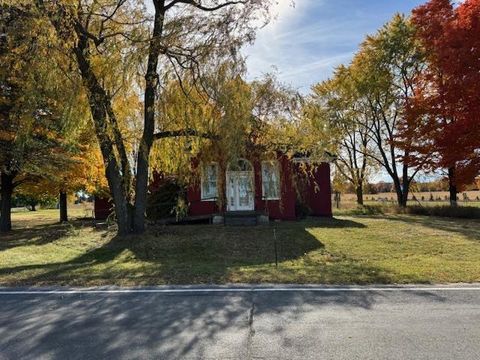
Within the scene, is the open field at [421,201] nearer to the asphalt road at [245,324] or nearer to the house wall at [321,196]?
the house wall at [321,196]

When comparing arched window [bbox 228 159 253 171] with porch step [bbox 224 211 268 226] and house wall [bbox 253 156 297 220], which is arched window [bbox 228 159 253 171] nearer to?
porch step [bbox 224 211 268 226]

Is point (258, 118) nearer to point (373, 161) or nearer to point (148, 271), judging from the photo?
point (148, 271)

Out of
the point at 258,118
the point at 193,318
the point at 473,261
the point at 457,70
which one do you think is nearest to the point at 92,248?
the point at 258,118

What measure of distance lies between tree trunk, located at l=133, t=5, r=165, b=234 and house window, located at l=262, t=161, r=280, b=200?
4.16m

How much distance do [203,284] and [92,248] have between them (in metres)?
7.98

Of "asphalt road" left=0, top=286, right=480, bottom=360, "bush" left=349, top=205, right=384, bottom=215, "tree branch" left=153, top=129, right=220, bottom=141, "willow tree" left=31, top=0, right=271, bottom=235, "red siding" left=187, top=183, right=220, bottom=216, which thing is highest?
"willow tree" left=31, top=0, right=271, bottom=235

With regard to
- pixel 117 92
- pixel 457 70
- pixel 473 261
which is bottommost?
pixel 473 261

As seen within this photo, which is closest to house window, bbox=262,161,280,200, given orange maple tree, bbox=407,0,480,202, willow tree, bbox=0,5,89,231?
willow tree, bbox=0,5,89,231

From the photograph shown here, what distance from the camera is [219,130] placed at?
13953 mm

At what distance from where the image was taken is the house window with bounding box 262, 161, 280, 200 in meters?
16.3

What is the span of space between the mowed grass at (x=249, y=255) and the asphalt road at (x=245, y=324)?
1452 mm

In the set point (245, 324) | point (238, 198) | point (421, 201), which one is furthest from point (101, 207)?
point (421, 201)

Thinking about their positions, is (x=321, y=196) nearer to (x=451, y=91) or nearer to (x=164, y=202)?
(x=451, y=91)

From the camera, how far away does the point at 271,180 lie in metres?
17.7
